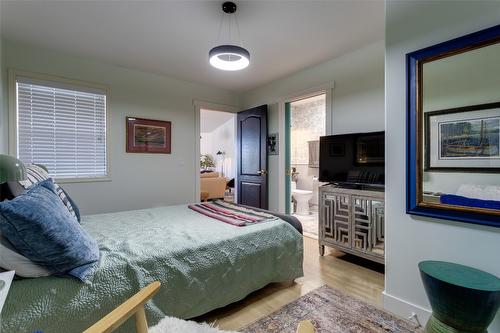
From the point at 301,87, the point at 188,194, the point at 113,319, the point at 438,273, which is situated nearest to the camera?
the point at 113,319

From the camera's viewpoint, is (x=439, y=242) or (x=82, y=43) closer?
(x=439, y=242)

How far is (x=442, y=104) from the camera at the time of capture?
5.42 ft

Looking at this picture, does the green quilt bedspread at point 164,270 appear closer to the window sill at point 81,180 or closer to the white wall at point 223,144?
the window sill at point 81,180

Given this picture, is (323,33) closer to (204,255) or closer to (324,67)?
(324,67)

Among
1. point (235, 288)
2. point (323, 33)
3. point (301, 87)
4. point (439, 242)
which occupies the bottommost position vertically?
point (235, 288)

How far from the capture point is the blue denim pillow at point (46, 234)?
105 cm

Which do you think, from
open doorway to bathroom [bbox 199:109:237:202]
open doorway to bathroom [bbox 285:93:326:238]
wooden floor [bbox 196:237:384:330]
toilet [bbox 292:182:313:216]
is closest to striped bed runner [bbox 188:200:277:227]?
wooden floor [bbox 196:237:384:330]

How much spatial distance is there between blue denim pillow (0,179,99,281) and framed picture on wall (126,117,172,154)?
2.53 meters

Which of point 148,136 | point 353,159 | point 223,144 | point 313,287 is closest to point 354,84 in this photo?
point 353,159

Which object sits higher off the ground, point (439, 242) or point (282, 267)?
point (439, 242)

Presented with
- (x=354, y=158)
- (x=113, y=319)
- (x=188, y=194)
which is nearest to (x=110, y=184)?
(x=188, y=194)

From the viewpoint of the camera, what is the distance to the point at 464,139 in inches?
62.5

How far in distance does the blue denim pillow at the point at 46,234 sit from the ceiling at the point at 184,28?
1917mm

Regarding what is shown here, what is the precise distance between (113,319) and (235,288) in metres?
1.17
